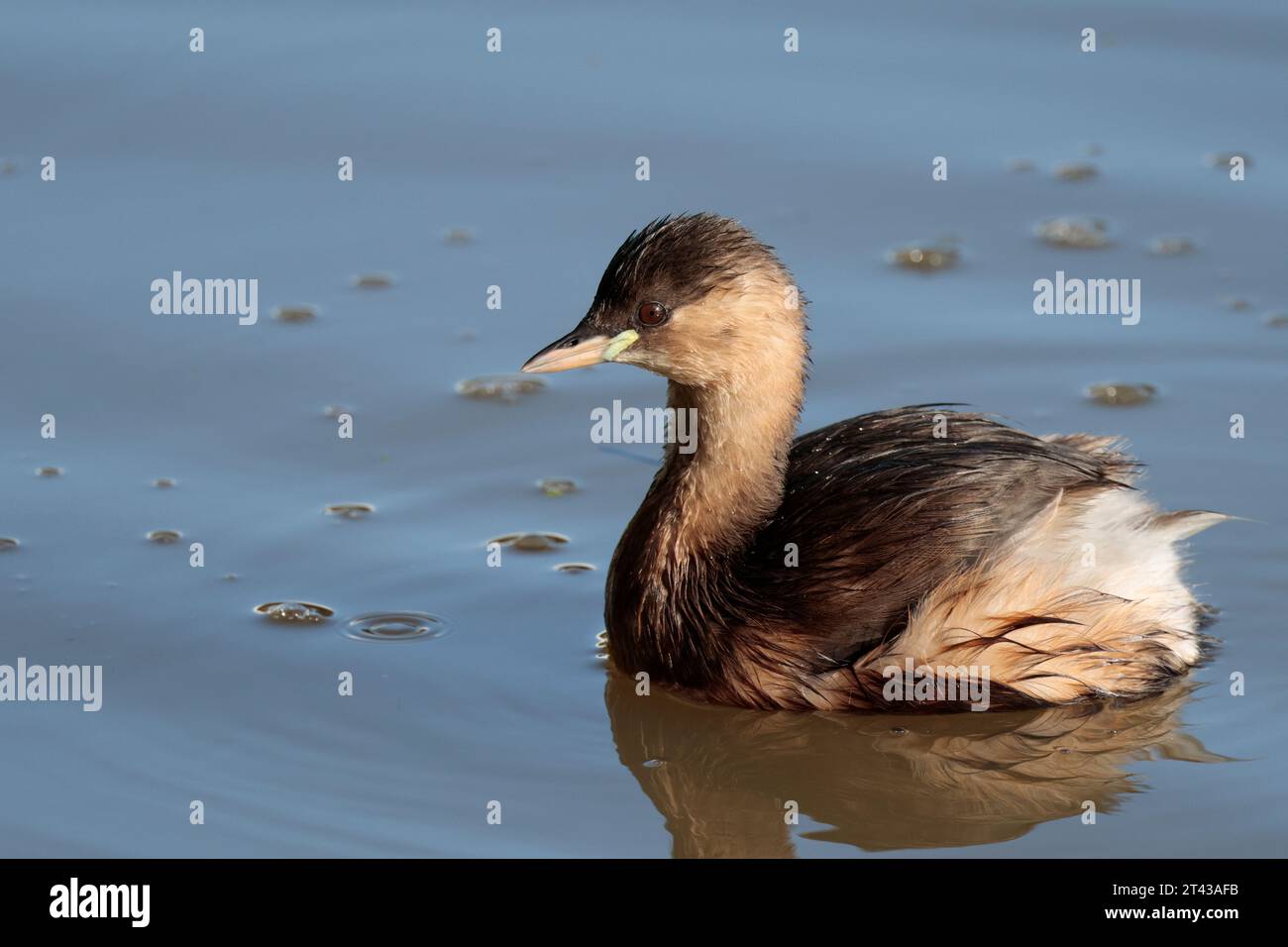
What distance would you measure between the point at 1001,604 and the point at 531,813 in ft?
5.19

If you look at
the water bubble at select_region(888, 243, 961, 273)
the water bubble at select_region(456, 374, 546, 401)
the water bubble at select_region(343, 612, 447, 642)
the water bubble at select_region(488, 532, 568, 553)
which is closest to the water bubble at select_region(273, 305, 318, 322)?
the water bubble at select_region(456, 374, 546, 401)

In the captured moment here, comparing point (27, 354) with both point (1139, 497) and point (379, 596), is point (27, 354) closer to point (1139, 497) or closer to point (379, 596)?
point (379, 596)

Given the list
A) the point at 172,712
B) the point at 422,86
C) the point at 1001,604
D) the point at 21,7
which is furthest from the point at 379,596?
the point at 21,7

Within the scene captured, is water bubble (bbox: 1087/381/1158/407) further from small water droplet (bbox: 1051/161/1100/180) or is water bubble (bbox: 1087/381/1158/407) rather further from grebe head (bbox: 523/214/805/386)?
grebe head (bbox: 523/214/805/386)

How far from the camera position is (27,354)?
8.96 meters

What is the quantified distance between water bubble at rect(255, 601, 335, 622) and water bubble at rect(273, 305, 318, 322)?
200 centimetres

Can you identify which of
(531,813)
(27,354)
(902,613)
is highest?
(27,354)

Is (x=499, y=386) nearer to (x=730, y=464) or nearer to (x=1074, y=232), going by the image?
(x=730, y=464)

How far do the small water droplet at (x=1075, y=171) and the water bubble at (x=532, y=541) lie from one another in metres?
3.37

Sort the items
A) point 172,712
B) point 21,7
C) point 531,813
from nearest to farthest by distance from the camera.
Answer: point 531,813, point 172,712, point 21,7

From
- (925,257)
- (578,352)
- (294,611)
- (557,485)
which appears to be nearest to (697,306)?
(578,352)

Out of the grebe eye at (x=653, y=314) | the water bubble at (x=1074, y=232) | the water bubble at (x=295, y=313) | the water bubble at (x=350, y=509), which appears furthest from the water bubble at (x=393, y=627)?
the water bubble at (x=1074, y=232)

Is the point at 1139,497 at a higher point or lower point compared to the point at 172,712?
higher

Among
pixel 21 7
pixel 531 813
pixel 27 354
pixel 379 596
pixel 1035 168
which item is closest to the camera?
pixel 531 813
